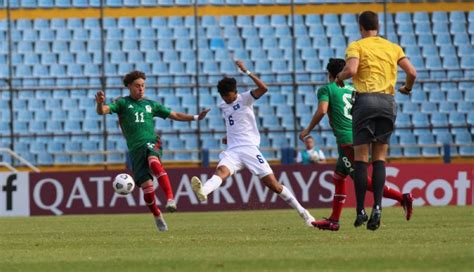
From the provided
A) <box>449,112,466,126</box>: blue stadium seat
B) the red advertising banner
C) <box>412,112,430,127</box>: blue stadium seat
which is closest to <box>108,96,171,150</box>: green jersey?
the red advertising banner

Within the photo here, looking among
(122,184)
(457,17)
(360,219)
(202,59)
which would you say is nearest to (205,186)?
(122,184)

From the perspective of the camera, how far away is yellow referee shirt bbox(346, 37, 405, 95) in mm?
13177

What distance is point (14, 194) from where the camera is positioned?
26812 millimetres

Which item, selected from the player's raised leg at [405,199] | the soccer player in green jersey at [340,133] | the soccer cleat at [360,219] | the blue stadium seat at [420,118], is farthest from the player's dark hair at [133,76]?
the blue stadium seat at [420,118]

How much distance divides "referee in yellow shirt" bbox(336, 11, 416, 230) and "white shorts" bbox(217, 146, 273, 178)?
262 cm

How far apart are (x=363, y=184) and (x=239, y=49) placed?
807 inches

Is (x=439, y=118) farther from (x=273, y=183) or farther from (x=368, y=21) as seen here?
(x=368, y=21)

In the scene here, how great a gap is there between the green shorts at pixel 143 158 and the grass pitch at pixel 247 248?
2.31 feet

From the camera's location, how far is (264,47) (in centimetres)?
3366

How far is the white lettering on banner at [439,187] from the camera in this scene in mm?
27047

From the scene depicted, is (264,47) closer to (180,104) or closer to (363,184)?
(180,104)

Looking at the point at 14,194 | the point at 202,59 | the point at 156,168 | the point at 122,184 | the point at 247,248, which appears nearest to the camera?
the point at 247,248

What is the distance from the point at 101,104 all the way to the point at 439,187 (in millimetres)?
13054

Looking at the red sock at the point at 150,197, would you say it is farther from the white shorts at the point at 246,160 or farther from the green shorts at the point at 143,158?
the white shorts at the point at 246,160
